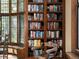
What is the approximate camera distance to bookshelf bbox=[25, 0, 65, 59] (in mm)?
7379

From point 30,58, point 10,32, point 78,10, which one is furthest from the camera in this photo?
point 10,32

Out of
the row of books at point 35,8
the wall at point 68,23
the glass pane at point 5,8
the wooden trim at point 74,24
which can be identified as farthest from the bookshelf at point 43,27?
the glass pane at point 5,8

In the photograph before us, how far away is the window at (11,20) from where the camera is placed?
8758 mm

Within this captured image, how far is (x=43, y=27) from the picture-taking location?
7.41 m

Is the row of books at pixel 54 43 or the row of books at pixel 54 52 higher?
the row of books at pixel 54 43

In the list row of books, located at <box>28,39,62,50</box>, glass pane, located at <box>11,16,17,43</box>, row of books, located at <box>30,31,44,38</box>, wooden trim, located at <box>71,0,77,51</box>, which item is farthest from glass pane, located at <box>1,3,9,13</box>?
wooden trim, located at <box>71,0,77,51</box>

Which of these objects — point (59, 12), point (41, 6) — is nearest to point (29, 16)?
point (41, 6)

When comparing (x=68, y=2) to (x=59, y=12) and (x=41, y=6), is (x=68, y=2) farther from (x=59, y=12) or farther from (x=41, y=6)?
(x=41, y=6)

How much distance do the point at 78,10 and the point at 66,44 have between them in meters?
1.34

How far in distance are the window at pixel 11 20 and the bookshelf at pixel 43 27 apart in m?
1.33

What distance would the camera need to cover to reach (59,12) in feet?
24.3

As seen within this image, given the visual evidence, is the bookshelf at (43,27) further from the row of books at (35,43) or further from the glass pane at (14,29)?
the glass pane at (14,29)

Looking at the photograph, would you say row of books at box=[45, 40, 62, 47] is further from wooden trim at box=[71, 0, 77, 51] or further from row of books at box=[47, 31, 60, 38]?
wooden trim at box=[71, 0, 77, 51]

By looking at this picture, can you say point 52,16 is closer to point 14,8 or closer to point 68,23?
point 68,23
